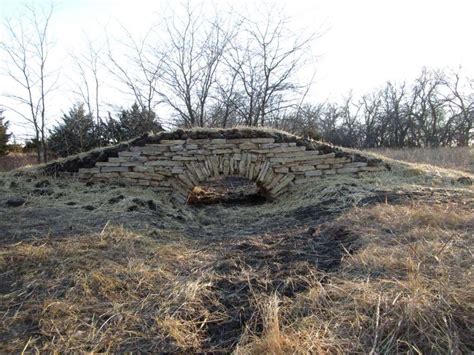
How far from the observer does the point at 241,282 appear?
9.22 feet

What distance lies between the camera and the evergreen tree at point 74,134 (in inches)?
716

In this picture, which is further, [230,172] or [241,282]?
[230,172]

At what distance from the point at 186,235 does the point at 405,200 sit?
2.84 m

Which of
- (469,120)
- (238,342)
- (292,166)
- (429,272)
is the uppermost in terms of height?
(469,120)

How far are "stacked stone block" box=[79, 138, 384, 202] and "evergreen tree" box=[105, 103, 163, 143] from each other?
10738 millimetres

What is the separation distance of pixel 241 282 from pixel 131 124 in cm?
1636

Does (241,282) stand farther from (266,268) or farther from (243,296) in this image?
(266,268)

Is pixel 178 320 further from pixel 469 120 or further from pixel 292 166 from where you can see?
pixel 469 120

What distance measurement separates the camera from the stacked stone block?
690 cm

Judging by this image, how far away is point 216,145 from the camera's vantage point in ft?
23.0

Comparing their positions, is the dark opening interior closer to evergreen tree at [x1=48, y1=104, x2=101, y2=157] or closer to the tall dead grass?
the tall dead grass

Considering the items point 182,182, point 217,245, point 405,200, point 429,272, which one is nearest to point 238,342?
point 429,272

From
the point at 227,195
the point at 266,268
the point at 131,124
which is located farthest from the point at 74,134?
the point at 266,268

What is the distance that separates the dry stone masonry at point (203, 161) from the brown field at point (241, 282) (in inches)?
78.3
